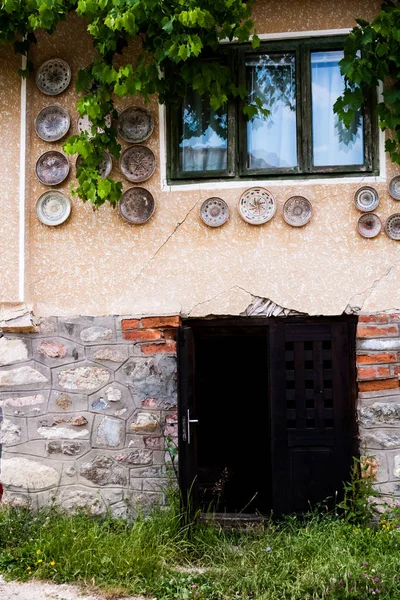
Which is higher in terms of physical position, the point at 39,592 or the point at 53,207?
the point at 53,207

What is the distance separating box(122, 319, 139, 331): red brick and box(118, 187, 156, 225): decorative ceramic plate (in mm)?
791

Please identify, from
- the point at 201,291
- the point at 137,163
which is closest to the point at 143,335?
the point at 201,291

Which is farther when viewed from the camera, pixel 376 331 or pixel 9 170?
pixel 9 170

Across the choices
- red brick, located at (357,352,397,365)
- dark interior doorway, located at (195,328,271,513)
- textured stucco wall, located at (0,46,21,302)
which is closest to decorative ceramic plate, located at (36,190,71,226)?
textured stucco wall, located at (0,46,21,302)

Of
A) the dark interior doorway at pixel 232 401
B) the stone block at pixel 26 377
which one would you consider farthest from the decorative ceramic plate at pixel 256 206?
A: the dark interior doorway at pixel 232 401

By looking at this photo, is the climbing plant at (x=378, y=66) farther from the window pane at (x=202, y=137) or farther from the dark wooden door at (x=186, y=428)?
the dark wooden door at (x=186, y=428)

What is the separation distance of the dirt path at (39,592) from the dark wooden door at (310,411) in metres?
1.58

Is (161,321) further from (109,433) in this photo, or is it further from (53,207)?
(53,207)

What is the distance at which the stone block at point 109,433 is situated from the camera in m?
5.12

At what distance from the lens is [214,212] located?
5.16 metres

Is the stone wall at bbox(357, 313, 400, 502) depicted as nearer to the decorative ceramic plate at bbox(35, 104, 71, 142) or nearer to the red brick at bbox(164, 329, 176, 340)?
the red brick at bbox(164, 329, 176, 340)

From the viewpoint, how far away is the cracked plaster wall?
5.06 metres

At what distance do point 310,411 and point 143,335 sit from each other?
146 cm

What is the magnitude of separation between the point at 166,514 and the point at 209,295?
1.71 meters
